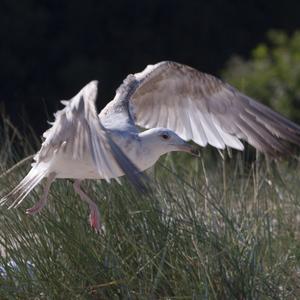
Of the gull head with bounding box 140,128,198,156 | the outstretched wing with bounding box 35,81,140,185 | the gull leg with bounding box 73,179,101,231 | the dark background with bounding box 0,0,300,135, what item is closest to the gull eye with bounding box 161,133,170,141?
the gull head with bounding box 140,128,198,156

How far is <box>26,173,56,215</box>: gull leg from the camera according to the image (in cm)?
590

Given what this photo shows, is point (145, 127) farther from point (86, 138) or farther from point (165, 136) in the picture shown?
point (86, 138)

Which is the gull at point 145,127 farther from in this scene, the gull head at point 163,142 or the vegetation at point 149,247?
the vegetation at point 149,247

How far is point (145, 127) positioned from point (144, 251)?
2183 millimetres

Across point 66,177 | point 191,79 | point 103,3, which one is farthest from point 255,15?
point 66,177

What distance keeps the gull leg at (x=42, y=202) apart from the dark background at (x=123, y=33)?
13.5 meters

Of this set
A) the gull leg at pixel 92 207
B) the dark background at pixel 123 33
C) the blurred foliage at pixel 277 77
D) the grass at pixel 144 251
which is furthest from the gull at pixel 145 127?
the dark background at pixel 123 33

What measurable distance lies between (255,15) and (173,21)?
1869mm

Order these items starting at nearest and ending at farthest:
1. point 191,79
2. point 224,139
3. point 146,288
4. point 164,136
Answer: point 146,288 < point 164,136 < point 224,139 < point 191,79

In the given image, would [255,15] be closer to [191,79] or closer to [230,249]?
[191,79]

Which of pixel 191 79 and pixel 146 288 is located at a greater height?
pixel 191 79

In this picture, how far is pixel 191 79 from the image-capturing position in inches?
300

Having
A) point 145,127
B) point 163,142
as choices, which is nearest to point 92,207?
point 163,142

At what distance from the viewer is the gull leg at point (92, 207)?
5.81 m
